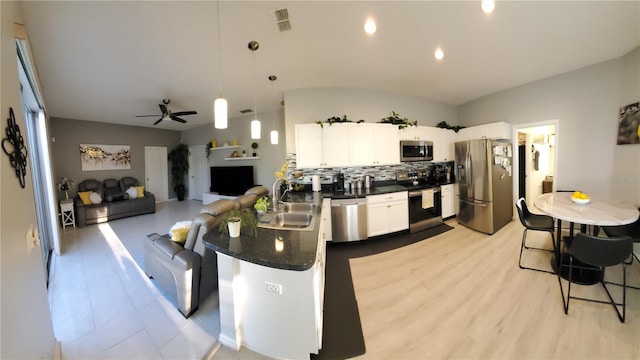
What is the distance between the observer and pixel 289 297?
1337mm

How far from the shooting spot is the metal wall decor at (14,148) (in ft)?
3.31

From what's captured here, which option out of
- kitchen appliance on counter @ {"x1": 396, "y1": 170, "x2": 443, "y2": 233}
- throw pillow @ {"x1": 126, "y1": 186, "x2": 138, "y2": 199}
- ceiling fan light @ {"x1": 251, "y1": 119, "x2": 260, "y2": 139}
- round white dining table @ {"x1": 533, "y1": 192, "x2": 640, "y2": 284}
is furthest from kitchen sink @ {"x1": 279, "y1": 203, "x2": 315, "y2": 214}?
throw pillow @ {"x1": 126, "y1": 186, "x2": 138, "y2": 199}

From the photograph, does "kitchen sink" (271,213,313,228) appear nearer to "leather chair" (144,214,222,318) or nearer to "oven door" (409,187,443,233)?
"leather chair" (144,214,222,318)

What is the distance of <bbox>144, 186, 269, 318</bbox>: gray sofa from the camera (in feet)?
6.11

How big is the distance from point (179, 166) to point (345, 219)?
7.03 metres

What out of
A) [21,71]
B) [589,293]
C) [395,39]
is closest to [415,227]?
[589,293]

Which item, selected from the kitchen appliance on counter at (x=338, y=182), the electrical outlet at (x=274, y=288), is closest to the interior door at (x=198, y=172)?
the kitchen appliance on counter at (x=338, y=182)

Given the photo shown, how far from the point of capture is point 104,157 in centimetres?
604

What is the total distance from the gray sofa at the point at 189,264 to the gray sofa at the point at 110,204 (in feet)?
14.7

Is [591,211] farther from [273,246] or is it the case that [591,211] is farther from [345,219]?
[273,246]

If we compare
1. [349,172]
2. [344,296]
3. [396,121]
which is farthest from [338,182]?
[344,296]

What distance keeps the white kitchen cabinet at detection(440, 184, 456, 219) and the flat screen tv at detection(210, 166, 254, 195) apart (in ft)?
16.1

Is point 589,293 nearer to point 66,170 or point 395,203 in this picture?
point 395,203

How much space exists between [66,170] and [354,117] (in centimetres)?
777
